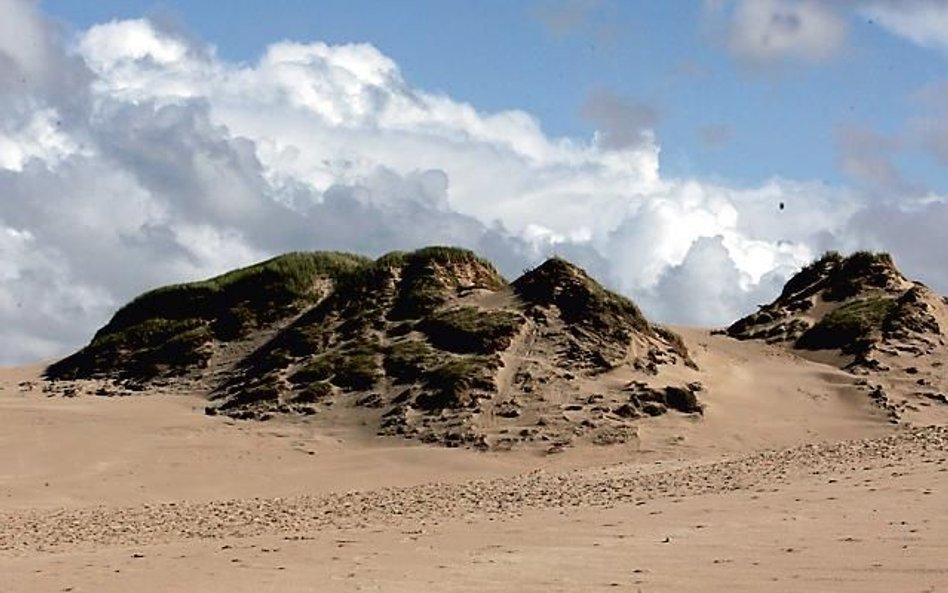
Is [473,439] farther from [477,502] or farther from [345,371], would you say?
[477,502]

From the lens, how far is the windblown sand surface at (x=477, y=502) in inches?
446

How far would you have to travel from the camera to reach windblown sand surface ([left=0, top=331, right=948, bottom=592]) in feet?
37.2

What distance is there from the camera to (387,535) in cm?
1441

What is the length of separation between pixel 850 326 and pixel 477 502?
Answer: 19456 millimetres

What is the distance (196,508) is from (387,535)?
5729 mm

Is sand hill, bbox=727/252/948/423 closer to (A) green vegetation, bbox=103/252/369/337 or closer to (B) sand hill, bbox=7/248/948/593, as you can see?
(B) sand hill, bbox=7/248/948/593

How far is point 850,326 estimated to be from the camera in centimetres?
3378

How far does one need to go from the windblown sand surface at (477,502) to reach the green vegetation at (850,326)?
245 centimetres

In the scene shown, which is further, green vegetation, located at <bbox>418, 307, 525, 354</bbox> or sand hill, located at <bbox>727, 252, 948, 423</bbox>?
sand hill, located at <bbox>727, 252, 948, 423</bbox>

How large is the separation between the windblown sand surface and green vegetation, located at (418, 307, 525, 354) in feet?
12.7

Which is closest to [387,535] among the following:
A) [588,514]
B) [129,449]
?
[588,514]

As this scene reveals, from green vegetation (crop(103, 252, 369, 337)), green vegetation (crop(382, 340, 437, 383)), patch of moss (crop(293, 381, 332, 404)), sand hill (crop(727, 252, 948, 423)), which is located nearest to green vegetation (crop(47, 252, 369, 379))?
green vegetation (crop(103, 252, 369, 337))

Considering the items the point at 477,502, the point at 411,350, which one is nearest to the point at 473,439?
the point at 411,350

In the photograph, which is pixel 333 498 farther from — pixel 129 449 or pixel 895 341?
pixel 895 341
